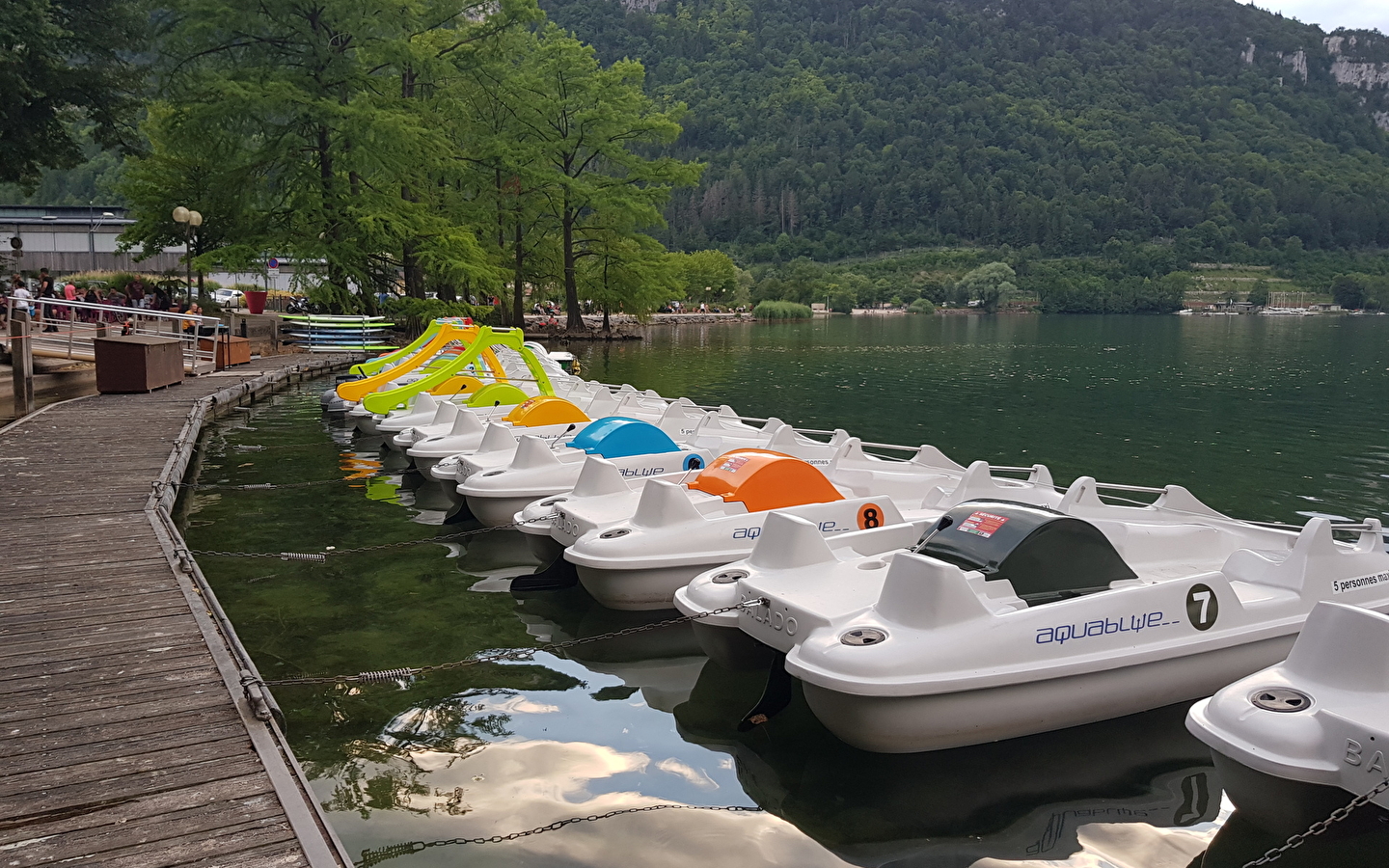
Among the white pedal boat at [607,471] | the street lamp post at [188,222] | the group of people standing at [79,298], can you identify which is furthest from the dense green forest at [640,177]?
the white pedal boat at [607,471]

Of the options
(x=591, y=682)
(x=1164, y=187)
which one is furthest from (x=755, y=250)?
(x=591, y=682)

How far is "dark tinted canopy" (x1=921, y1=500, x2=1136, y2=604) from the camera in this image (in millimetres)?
5691

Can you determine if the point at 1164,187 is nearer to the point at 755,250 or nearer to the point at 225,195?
the point at 755,250

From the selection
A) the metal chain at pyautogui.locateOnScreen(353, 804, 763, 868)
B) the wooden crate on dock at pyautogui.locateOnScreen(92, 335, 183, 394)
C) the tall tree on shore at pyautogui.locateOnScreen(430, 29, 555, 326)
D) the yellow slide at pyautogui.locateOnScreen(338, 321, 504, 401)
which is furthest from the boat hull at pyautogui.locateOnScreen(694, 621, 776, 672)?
the tall tree on shore at pyautogui.locateOnScreen(430, 29, 555, 326)

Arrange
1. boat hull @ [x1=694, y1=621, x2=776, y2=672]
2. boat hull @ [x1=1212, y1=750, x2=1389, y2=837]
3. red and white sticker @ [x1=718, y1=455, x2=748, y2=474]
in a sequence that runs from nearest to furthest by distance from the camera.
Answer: boat hull @ [x1=1212, y1=750, x2=1389, y2=837] < boat hull @ [x1=694, y1=621, x2=776, y2=672] < red and white sticker @ [x1=718, y1=455, x2=748, y2=474]

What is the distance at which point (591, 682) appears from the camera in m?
6.67

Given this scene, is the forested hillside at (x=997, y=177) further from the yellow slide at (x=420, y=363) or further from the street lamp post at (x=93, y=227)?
the yellow slide at (x=420, y=363)

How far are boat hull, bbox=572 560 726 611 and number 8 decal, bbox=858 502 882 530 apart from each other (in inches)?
51.2

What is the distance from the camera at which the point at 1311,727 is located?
4.10 metres

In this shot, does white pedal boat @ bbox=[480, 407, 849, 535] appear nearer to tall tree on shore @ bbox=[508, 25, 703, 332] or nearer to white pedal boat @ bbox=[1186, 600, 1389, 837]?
white pedal boat @ bbox=[1186, 600, 1389, 837]

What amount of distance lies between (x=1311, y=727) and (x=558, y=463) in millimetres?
7376

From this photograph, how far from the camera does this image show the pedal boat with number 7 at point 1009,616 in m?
5.01

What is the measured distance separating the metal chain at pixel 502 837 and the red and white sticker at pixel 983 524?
7.02 ft

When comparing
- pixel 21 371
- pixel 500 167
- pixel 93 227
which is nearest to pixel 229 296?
pixel 93 227
